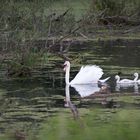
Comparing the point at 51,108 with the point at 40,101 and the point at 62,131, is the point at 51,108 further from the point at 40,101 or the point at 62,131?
the point at 62,131

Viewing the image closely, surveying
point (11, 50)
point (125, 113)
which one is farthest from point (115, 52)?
point (125, 113)

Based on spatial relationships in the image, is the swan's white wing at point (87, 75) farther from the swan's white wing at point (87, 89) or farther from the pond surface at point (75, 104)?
the pond surface at point (75, 104)

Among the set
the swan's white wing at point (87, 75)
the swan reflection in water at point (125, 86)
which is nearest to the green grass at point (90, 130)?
the swan reflection in water at point (125, 86)

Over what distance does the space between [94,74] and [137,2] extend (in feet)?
42.1

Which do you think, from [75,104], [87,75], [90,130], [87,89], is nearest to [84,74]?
[87,75]

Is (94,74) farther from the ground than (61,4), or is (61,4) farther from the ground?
(61,4)

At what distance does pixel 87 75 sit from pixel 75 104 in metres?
4.22

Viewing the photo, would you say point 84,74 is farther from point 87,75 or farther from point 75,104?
point 75,104

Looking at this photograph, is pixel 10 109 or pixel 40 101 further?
pixel 40 101

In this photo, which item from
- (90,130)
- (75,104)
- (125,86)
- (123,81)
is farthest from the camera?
(125,86)

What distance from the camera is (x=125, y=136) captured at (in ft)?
12.9

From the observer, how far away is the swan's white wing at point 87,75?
15930 mm

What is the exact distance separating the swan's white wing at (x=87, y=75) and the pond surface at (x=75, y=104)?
35 cm

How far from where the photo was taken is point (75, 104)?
488 inches
